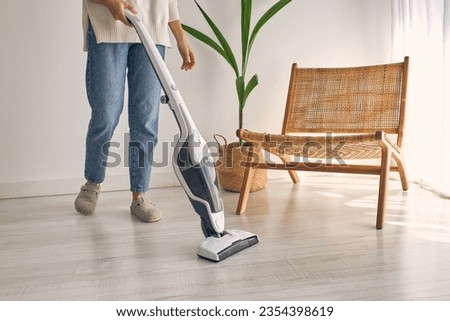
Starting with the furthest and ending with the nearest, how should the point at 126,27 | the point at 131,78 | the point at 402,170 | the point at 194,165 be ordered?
the point at 402,170
the point at 131,78
the point at 126,27
the point at 194,165

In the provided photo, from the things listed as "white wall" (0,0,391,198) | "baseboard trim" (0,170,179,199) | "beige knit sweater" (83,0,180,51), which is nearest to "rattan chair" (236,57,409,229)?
"white wall" (0,0,391,198)

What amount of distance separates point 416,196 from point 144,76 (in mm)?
1290

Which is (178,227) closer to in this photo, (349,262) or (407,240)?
(349,262)

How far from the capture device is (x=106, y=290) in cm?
128

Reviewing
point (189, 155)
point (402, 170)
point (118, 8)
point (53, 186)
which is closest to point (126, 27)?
point (118, 8)

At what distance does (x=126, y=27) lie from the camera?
1712mm

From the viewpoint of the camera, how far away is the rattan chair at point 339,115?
193 cm

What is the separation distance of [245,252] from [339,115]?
1.06 metres

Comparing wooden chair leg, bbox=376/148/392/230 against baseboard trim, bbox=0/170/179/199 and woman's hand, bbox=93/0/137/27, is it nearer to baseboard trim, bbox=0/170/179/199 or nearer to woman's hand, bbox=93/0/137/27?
woman's hand, bbox=93/0/137/27

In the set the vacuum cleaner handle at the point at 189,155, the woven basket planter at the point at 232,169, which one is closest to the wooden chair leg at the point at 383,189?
the vacuum cleaner handle at the point at 189,155

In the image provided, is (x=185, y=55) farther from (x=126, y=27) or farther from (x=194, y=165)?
(x=194, y=165)

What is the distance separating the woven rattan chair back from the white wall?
0.25m

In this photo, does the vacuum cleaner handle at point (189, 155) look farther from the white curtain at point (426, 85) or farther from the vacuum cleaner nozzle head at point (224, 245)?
the white curtain at point (426, 85)

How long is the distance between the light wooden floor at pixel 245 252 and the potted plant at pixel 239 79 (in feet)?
0.48
